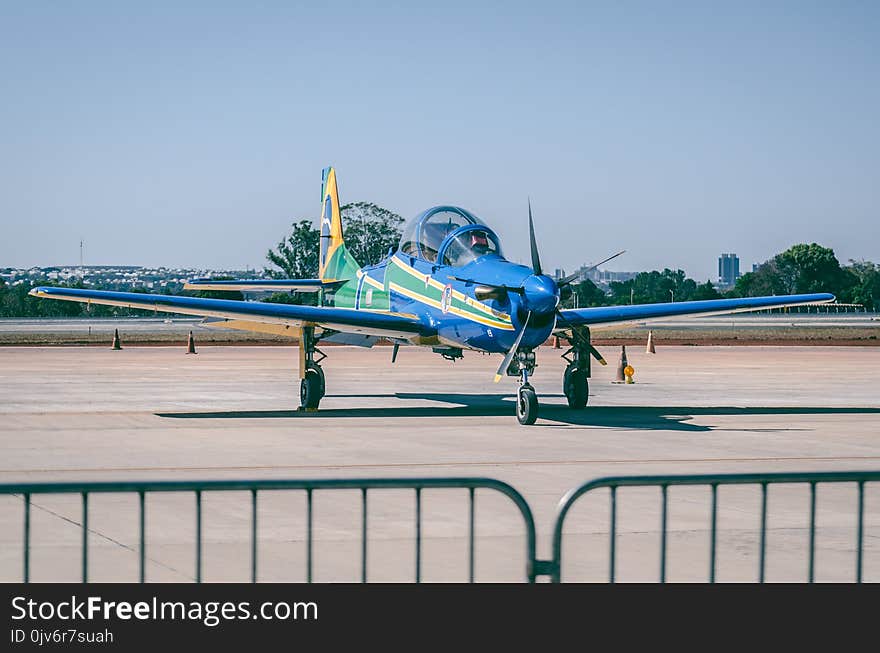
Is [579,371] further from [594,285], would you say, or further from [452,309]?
[594,285]

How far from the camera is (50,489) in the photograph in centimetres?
569

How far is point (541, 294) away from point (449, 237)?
3.06 metres

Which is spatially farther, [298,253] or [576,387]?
[298,253]

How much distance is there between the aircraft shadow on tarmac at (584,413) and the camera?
744 inches

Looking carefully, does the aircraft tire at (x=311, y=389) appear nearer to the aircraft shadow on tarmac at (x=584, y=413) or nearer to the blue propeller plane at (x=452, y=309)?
the blue propeller plane at (x=452, y=309)

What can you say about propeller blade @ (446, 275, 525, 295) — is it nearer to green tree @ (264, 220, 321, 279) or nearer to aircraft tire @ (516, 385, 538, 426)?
aircraft tire @ (516, 385, 538, 426)

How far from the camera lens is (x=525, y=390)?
1848 centimetres

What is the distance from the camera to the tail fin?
26.8 meters

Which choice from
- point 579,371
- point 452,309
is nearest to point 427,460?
point 452,309

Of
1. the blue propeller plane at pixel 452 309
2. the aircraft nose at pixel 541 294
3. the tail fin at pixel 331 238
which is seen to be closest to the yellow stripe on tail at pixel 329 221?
the tail fin at pixel 331 238

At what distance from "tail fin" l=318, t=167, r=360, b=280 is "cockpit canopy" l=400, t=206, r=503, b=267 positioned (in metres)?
5.37

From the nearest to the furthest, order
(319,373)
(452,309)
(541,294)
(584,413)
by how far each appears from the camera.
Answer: (541,294) < (452,309) < (584,413) < (319,373)

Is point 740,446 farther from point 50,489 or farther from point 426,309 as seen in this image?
point 50,489

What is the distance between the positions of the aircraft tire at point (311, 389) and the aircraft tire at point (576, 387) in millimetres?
4146
